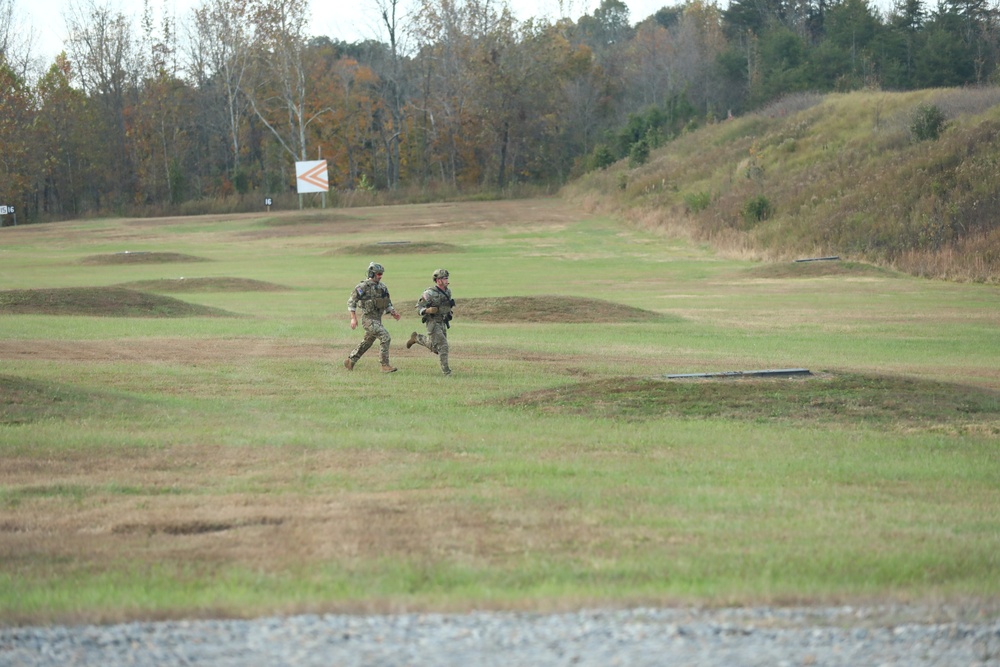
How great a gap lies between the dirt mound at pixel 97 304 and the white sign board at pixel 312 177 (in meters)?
56.6

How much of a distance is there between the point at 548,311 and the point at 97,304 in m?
11.1

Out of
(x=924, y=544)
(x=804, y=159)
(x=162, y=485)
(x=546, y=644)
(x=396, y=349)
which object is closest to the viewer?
(x=546, y=644)

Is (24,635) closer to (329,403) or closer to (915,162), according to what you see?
(329,403)

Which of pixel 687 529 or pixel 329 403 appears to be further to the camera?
pixel 329 403

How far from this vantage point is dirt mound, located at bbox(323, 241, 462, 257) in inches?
2203

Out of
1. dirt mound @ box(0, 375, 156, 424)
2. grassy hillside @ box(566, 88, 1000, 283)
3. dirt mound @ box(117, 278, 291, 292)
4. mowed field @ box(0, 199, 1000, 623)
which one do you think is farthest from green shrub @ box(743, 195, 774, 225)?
dirt mound @ box(0, 375, 156, 424)

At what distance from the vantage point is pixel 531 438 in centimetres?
1342

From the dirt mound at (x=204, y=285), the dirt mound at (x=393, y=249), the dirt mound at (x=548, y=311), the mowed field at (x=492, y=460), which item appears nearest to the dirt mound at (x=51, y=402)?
the mowed field at (x=492, y=460)

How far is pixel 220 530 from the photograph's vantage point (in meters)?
9.13

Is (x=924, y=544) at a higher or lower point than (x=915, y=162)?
lower

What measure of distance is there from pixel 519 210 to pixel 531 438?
67157mm

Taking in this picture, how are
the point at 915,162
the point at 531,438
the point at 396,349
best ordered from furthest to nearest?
1. the point at 915,162
2. the point at 396,349
3. the point at 531,438

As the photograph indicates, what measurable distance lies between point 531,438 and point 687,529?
4342 mm

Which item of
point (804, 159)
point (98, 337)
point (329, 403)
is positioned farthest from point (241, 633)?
point (804, 159)
